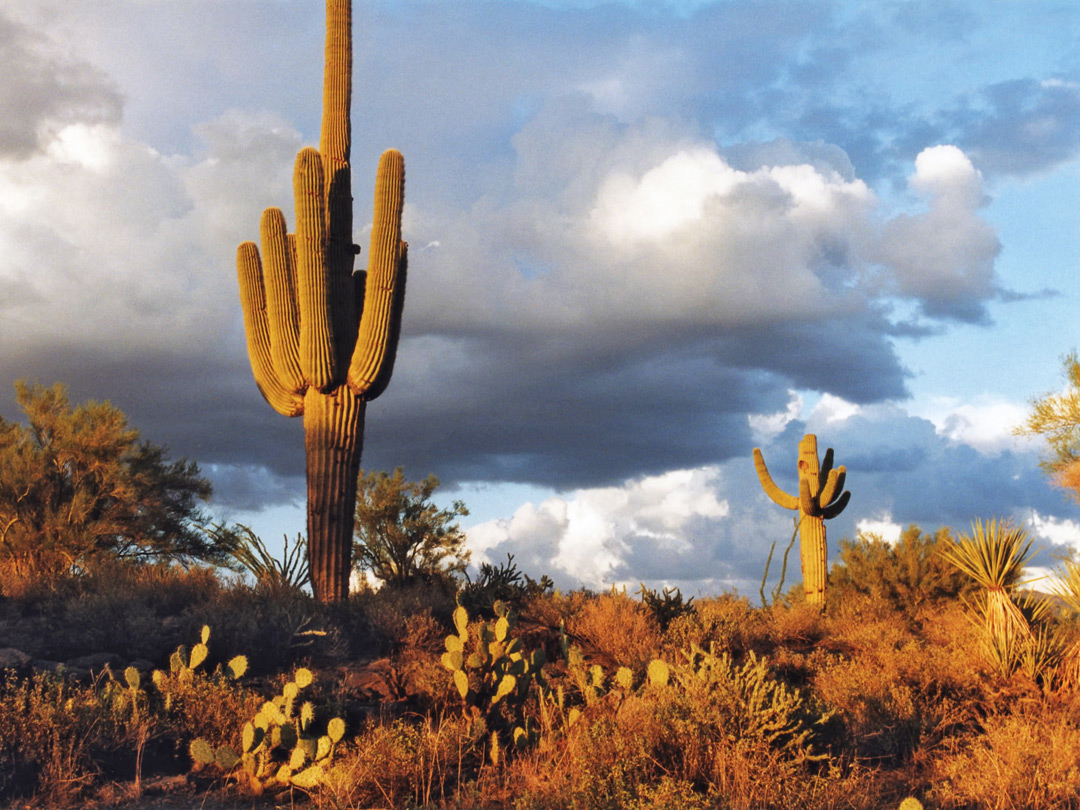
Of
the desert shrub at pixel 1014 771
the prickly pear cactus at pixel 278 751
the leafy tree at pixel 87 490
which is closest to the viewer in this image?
the desert shrub at pixel 1014 771

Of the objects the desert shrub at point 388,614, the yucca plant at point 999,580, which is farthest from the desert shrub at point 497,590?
the yucca plant at point 999,580

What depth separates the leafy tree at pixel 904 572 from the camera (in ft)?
62.2

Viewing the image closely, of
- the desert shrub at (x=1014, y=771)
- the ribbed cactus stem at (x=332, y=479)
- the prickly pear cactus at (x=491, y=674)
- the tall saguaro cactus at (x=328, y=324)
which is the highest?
the tall saguaro cactus at (x=328, y=324)

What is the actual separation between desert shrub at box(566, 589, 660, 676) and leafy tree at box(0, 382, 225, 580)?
1015 cm

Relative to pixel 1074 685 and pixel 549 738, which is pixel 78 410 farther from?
pixel 1074 685

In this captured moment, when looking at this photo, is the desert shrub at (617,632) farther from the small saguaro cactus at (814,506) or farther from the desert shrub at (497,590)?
the small saguaro cactus at (814,506)

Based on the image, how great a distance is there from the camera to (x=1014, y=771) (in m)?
7.02

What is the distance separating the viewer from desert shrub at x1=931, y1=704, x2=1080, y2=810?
22.4ft

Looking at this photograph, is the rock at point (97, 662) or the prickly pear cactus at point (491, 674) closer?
the prickly pear cactus at point (491, 674)

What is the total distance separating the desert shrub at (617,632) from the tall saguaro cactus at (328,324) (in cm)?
356

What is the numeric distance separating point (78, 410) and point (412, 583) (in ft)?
29.5

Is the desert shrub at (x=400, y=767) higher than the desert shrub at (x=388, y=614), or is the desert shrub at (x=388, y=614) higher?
the desert shrub at (x=388, y=614)

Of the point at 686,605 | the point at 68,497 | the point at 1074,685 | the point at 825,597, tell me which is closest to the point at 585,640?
the point at 686,605

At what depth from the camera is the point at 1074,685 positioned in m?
10.7
